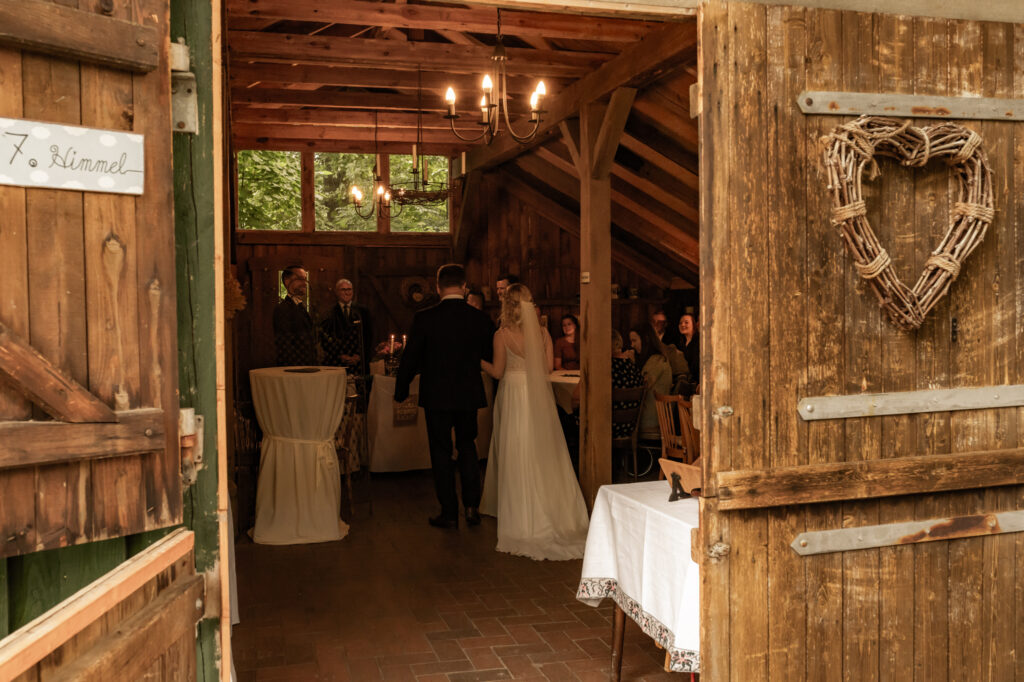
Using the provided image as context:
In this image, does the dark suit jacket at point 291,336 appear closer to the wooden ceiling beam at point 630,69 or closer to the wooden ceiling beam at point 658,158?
the wooden ceiling beam at point 630,69

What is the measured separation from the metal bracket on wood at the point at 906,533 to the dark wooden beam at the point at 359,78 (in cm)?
524

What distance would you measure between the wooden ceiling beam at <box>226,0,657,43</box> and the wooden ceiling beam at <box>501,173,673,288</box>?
5501 mm

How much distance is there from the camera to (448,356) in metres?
6.05

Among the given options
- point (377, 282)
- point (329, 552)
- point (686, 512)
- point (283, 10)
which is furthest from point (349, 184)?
point (686, 512)

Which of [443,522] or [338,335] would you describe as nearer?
[443,522]

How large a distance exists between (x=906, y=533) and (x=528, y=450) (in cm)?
330

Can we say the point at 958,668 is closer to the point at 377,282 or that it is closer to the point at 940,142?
the point at 940,142

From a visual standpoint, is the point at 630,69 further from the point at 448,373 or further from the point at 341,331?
the point at 341,331

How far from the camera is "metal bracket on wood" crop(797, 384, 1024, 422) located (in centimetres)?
268

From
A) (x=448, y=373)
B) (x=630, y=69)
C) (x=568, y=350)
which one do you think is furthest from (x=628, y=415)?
(x=568, y=350)

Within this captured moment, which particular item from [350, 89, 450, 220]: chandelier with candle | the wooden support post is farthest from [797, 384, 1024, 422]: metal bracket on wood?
[350, 89, 450, 220]: chandelier with candle

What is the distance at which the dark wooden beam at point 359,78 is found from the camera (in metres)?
7.38

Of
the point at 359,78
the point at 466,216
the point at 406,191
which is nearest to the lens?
the point at 359,78

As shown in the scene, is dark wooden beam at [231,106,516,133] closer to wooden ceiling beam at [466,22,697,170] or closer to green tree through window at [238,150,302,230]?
green tree through window at [238,150,302,230]
